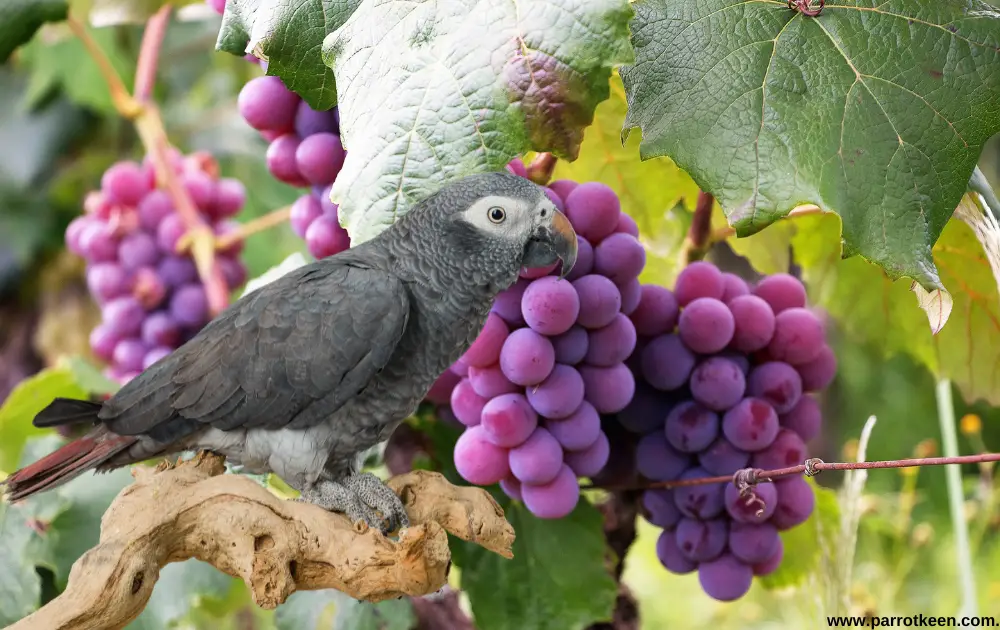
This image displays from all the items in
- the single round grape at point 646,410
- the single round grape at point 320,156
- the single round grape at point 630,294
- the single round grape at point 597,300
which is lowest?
the single round grape at point 646,410

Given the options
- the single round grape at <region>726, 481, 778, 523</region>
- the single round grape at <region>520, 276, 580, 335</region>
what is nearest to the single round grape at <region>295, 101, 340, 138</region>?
the single round grape at <region>520, 276, 580, 335</region>

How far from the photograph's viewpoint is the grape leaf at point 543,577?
77cm

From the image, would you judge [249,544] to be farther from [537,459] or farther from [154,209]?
[154,209]

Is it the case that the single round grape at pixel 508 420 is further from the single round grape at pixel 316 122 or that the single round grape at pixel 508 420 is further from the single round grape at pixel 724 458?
the single round grape at pixel 316 122

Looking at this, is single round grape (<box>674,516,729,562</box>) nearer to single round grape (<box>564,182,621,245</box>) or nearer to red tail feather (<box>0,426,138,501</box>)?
single round grape (<box>564,182,621,245</box>)

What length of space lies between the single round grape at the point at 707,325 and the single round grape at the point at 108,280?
76cm

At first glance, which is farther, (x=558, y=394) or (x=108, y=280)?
(x=108, y=280)

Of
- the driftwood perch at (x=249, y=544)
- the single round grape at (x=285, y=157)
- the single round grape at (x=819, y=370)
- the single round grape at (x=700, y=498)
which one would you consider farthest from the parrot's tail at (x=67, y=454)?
the single round grape at (x=819, y=370)

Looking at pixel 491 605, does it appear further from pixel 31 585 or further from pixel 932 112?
pixel 932 112

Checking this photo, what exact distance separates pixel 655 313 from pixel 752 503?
17 cm

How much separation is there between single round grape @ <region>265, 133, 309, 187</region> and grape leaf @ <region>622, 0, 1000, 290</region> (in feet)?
1.04

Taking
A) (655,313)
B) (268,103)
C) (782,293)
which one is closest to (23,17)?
(268,103)

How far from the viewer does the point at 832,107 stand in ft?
1.84

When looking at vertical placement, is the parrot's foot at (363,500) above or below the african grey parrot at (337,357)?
below
